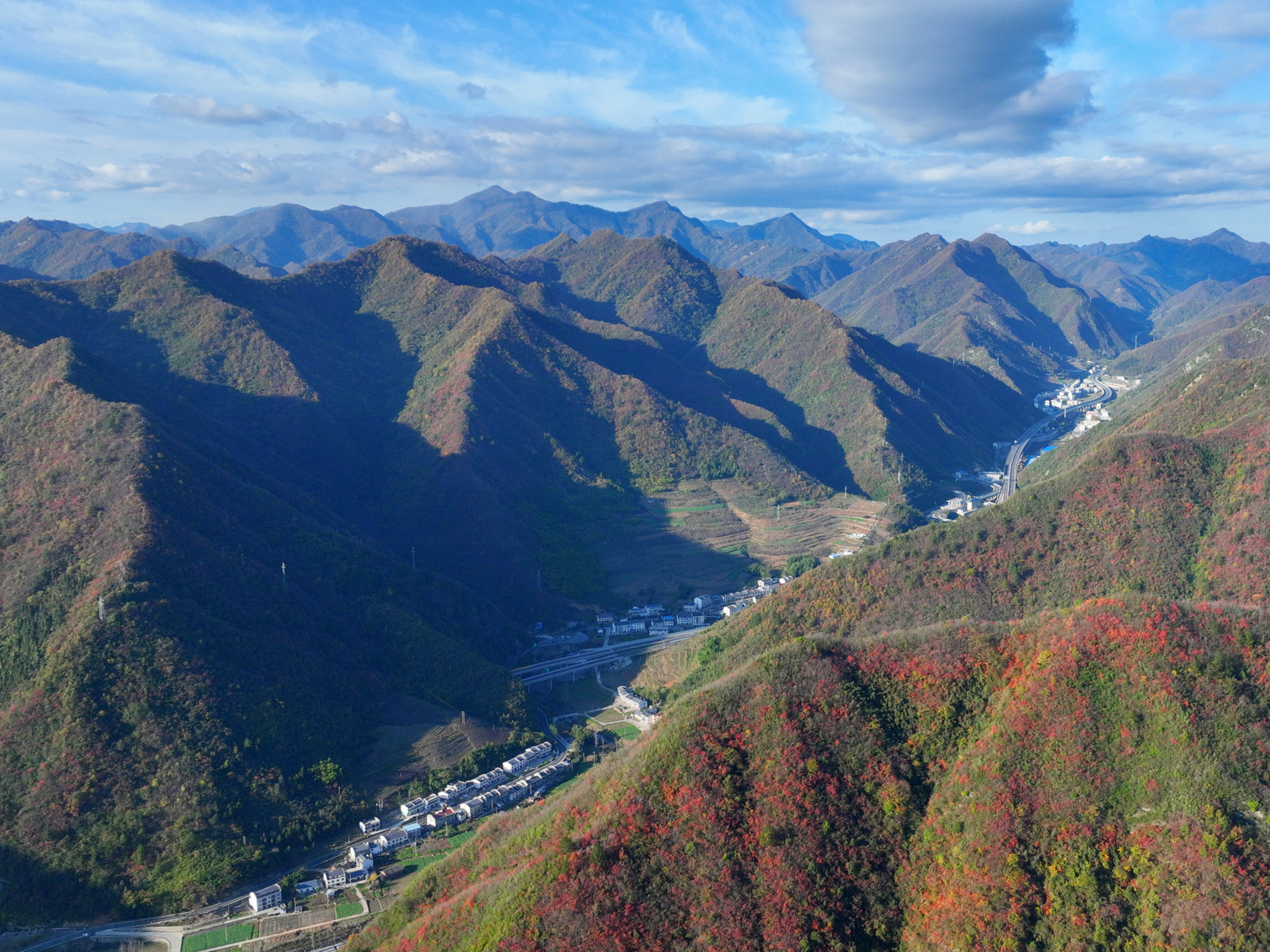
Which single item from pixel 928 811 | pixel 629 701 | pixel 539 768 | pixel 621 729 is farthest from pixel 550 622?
pixel 928 811

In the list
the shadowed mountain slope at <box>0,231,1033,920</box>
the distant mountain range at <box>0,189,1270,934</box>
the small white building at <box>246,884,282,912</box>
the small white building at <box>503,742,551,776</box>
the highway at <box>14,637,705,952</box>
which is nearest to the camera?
the distant mountain range at <box>0,189,1270,934</box>

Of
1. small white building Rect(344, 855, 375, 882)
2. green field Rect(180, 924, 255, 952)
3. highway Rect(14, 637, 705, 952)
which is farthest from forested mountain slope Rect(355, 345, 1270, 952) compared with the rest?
highway Rect(14, 637, 705, 952)

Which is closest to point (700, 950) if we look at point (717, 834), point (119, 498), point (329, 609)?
point (717, 834)

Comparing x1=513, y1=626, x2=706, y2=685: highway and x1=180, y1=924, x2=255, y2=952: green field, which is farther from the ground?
x1=513, y1=626, x2=706, y2=685: highway

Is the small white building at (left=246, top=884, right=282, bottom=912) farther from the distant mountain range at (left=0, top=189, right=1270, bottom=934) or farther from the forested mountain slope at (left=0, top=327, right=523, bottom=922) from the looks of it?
the forested mountain slope at (left=0, top=327, right=523, bottom=922)

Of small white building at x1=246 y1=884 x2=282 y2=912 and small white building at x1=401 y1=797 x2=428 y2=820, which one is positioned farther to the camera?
small white building at x1=401 y1=797 x2=428 y2=820

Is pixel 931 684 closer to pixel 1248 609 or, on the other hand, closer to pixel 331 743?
pixel 1248 609
